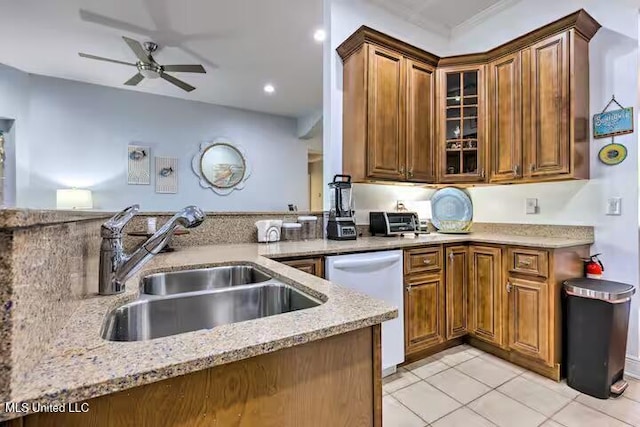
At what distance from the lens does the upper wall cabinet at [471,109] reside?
2205 millimetres

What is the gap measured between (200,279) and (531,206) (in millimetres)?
→ 2650

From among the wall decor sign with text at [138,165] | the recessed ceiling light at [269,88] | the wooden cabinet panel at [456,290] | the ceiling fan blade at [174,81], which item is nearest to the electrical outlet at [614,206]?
the wooden cabinet panel at [456,290]

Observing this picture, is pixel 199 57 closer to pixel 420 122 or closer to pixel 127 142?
pixel 127 142

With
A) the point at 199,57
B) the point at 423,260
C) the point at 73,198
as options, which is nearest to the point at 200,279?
the point at 423,260

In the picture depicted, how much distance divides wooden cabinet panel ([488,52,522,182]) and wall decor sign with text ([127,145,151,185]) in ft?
14.1

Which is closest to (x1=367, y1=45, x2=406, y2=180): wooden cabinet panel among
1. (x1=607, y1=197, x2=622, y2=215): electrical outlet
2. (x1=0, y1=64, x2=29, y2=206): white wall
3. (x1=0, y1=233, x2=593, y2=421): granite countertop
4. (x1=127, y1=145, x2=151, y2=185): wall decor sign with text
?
(x1=607, y1=197, x2=622, y2=215): electrical outlet

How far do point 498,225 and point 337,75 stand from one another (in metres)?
1.99

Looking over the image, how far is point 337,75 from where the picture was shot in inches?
104

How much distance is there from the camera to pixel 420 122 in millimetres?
2668

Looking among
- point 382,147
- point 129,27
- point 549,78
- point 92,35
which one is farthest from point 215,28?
point 549,78

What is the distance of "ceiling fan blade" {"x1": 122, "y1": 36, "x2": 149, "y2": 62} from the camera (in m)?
2.66

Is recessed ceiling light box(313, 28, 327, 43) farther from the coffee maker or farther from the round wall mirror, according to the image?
the round wall mirror

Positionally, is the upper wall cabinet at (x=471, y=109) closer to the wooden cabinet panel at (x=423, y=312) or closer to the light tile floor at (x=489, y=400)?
the wooden cabinet panel at (x=423, y=312)

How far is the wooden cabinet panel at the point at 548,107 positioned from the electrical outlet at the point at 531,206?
36cm
